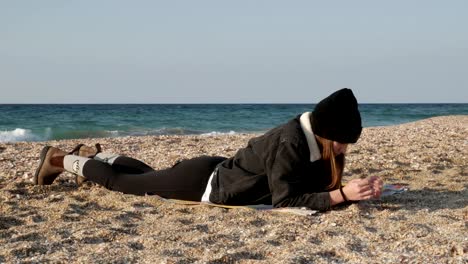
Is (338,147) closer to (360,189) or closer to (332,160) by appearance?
(332,160)

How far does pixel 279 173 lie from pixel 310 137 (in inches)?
15.2

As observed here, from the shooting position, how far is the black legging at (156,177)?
5.61 meters

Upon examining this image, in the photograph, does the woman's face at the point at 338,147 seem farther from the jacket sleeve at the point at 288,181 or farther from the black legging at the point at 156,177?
the black legging at the point at 156,177

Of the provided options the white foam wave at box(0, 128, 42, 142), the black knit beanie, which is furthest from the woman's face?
the white foam wave at box(0, 128, 42, 142)

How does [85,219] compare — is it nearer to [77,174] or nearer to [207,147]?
[77,174]

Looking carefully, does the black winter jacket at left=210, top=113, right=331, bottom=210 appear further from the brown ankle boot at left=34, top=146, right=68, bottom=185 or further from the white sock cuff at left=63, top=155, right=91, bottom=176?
the brown ankle boot at left=34, top=146, right=68, bottom=185

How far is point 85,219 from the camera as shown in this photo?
16.4 ft

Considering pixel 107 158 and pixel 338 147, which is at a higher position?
pixel 338 147

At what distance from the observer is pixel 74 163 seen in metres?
6.37

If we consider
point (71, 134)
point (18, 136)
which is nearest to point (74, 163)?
point (71, 134)

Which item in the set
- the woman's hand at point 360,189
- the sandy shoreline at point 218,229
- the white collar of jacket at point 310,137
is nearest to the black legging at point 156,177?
the sandy shoreline at point 218,229

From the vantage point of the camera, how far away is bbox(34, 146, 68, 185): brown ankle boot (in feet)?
21.4

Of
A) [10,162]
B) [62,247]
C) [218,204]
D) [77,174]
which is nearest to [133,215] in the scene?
[218,204]

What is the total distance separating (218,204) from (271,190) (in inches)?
22.4
